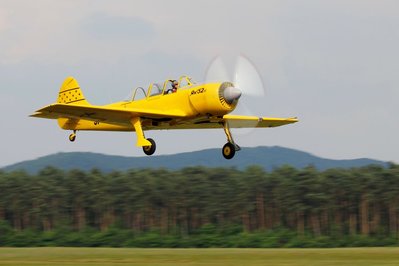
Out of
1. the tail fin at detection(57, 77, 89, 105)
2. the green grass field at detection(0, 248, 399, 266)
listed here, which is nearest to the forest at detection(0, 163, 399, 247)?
the green grass field at detection(0, 248, 399, 266)

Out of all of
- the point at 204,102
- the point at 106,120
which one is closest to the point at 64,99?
the point at 106,120

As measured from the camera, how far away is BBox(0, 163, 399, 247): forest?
108 metres

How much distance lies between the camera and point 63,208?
123 metres

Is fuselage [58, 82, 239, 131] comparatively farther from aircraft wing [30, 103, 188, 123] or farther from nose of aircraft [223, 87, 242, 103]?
aircraft wing [30, 103, 188, 123]

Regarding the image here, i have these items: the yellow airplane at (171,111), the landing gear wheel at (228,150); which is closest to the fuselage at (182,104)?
the yellow airplane at (171,111)

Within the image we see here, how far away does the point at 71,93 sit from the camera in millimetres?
32719

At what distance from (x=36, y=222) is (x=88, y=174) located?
49.2ft

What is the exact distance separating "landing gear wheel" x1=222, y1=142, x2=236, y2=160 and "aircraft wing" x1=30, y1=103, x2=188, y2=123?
211 cm

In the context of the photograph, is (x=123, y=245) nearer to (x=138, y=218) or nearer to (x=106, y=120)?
(x=138, y=218)

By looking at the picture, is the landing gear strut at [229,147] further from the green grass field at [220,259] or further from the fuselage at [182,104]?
the green grass field at [220,259]

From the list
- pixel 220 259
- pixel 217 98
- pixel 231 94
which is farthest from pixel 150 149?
pixel 220 259

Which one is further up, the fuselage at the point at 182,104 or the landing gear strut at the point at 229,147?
the fuselage at the point at 182,104

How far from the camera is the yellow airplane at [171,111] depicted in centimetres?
2606

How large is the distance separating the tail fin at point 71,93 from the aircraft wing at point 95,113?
12.9 feet
